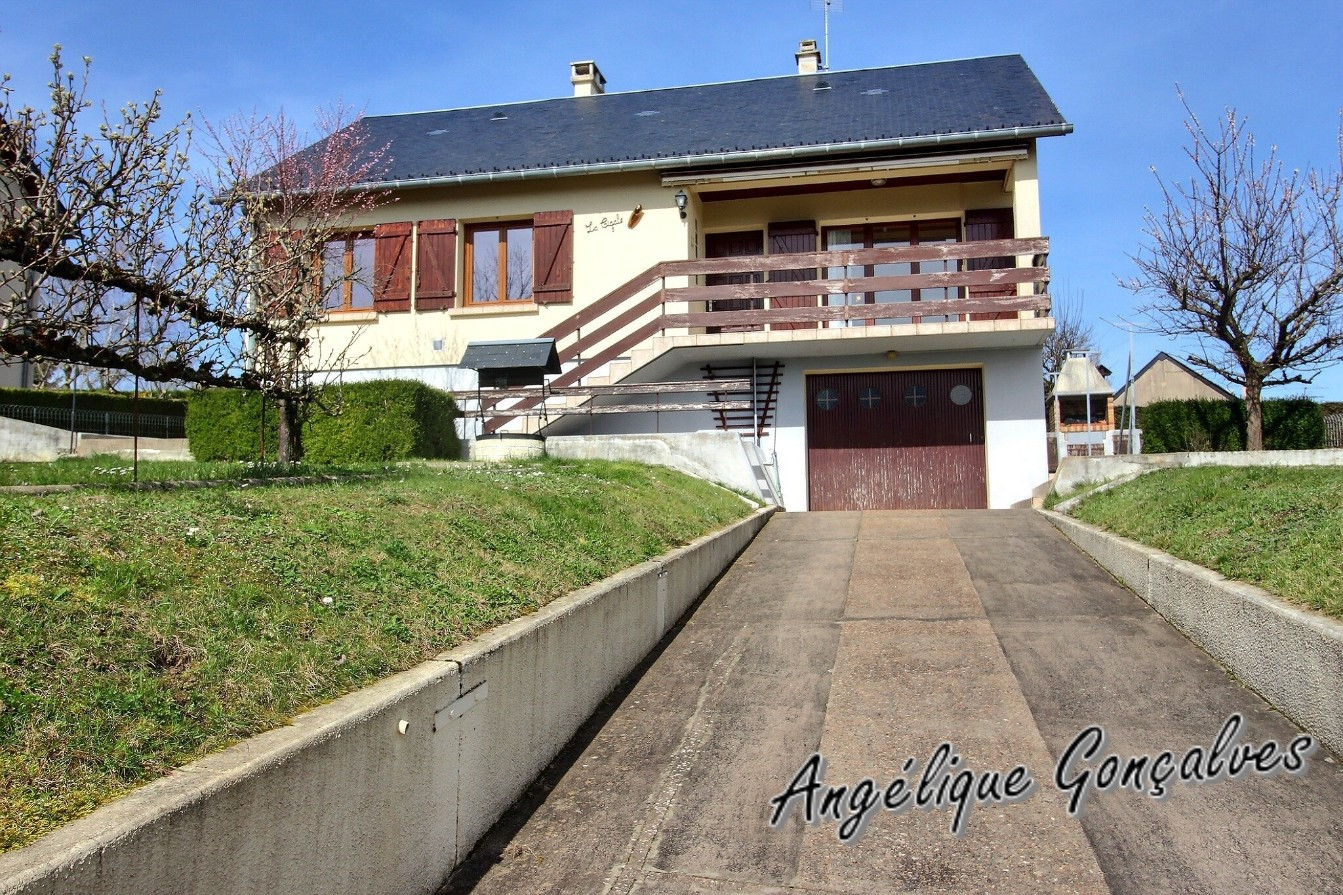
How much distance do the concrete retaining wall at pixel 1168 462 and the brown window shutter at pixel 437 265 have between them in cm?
1138

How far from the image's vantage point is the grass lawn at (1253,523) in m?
5.25

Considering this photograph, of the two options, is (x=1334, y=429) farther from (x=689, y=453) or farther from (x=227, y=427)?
(x=227, y=427)

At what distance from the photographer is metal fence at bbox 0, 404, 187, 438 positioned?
1661 centimetres

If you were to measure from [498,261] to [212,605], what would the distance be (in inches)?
626

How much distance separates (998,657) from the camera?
19.5 feet

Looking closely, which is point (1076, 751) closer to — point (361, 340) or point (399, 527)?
point (399, 527)

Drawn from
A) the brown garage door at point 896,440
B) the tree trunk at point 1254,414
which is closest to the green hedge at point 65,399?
the brown garage door at point 896,440

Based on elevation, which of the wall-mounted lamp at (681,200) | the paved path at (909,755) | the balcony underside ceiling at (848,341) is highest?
the wall-mounted lamp at (681,200)

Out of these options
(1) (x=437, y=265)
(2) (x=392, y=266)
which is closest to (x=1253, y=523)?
(1) (x=437, y=265)

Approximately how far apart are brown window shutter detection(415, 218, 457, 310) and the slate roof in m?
0.91

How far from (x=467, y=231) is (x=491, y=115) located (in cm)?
577

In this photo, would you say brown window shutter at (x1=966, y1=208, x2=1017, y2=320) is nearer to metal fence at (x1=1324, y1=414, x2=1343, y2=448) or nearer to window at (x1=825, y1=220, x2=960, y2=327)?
window at (x1=825, y1=220, x2=960, y2=327)

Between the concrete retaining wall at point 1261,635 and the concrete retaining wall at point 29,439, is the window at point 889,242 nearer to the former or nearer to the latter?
the concrete retaining wall at point 1261,635

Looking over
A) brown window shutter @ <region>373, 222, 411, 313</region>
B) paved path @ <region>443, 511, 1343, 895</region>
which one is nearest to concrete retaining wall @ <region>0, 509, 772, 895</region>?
paved path @ <region>443, 511, 1343, 895</region>
